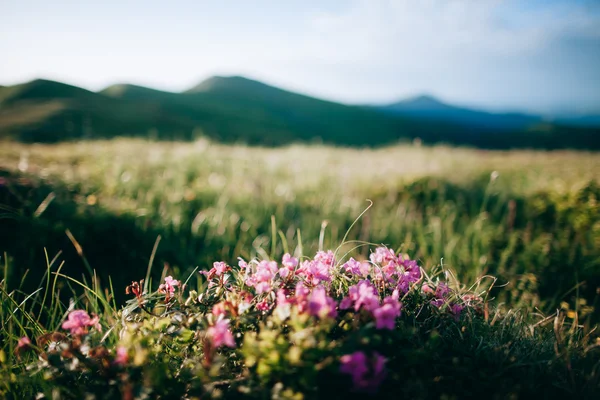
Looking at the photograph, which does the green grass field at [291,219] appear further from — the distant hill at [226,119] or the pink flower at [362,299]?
the distant hill at [226,119]

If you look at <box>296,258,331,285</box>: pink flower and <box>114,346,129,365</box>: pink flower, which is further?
<box>296,258,331,285</box>: pink flower

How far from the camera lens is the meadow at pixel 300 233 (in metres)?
2.16

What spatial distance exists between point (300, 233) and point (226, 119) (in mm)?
37952

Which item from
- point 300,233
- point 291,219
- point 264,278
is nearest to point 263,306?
point 264,278

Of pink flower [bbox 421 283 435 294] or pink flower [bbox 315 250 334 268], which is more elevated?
pink flower [bbox 315 250 334 268]

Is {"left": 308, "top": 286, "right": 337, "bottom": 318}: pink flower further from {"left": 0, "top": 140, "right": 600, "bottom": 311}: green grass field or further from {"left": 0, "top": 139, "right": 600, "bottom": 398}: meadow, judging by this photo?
{"left": 0, "top": 140, "right": 600, "bottom": 311}: green grass field

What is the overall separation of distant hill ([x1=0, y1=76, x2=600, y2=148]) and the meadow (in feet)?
53.6

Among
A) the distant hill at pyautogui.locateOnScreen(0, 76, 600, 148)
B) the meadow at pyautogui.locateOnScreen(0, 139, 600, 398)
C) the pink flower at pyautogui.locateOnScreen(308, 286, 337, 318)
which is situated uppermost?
the distant hill at pyautogui.locateOnScreen(0, 76, 600, 148)

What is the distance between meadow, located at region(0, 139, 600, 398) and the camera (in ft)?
7.10

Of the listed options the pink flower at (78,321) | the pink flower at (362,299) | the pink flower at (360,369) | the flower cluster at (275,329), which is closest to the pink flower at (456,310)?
the flower cluster at (275,329)

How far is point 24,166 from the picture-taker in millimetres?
3791

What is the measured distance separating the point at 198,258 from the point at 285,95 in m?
58.3

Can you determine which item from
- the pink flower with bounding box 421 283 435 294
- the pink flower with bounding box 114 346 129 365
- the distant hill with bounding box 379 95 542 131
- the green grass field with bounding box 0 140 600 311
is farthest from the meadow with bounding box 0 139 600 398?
the distant hill with bounding box 379 95 542 131

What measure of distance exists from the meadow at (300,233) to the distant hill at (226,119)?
16.3 m
